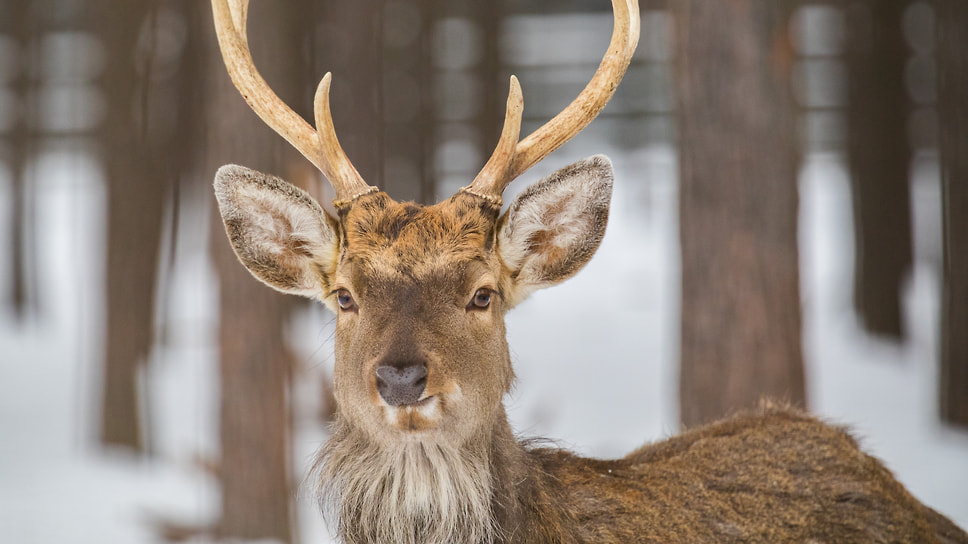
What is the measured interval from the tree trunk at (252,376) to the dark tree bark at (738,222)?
332 centimetres

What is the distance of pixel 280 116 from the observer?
4.21m

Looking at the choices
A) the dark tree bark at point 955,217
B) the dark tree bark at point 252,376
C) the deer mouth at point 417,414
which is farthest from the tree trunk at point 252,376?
the dark tree bark at point 955,217

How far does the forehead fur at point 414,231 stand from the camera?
3.69 metres

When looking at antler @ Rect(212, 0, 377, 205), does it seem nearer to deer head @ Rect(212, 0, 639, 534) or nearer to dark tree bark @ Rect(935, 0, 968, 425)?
deer head @ Rect(212, 0, 639, 534)

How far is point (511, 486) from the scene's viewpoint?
367 centimetres

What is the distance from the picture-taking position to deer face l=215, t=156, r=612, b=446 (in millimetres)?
3385

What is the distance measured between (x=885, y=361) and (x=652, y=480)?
11.9 metres

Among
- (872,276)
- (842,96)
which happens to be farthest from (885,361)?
(842,96)

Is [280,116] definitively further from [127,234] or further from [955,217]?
[955,217]

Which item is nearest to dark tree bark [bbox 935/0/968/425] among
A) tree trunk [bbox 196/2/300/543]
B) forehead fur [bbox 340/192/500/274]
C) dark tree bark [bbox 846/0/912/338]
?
dark tree bark [bbox 846/0/912/338]

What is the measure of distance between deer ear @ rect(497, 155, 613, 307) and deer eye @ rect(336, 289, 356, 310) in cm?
64

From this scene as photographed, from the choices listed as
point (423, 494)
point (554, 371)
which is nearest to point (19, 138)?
point (554, 371)

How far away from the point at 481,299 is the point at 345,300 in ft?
1.77

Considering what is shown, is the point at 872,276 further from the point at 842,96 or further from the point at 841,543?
the point at 841,543
